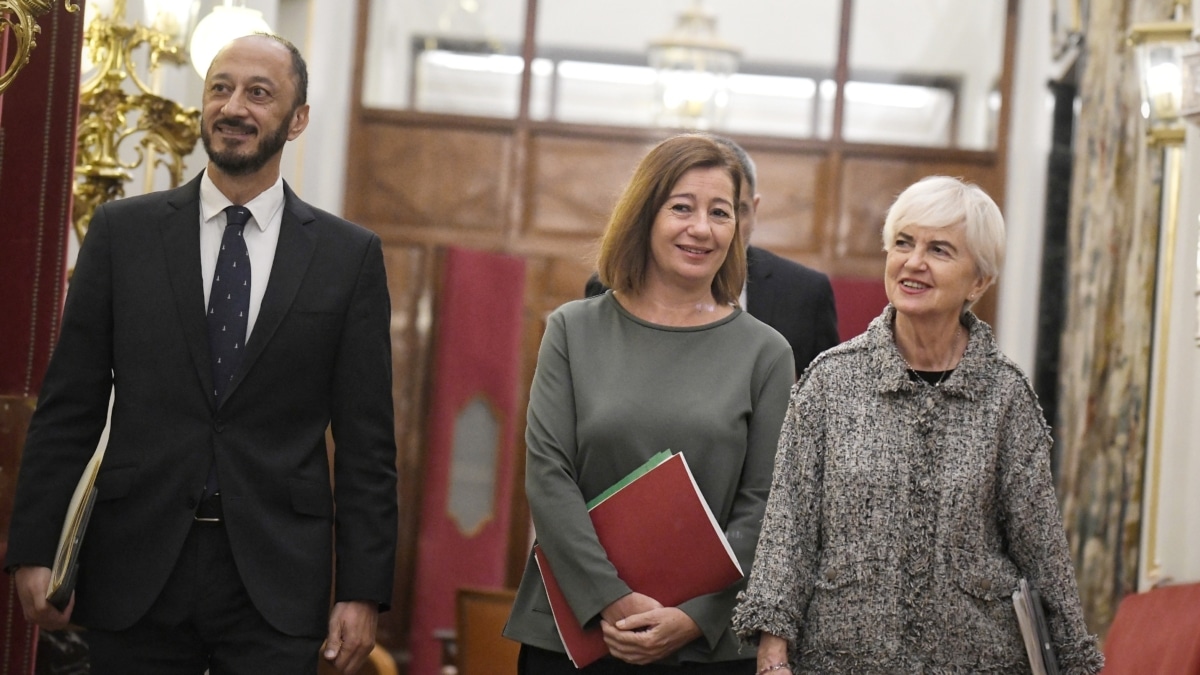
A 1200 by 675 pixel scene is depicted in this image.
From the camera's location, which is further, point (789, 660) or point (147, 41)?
point (147, 41)

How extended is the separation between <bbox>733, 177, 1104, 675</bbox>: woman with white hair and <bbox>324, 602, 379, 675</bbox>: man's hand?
0.75 metres

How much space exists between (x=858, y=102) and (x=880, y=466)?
6.73m

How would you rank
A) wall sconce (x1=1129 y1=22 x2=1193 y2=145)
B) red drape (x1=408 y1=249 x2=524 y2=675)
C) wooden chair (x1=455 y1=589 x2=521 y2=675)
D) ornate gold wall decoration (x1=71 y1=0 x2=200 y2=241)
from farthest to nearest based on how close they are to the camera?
red drape (x1=408 y1=249 x2=524 y2=675)
wooden chair (x1=455 y1=589 x2=521 y2=675)
ornate gold wall decoration (x1=71 y1=0 x2=200 y2=241)
wall sconce (x1=1129 y1=22 x2=1193 y2=145)

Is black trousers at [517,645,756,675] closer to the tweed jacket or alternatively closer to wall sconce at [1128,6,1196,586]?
the tweed jacket

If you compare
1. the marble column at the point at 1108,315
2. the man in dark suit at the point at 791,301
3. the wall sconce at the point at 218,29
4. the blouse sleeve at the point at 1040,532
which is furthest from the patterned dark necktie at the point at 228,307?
the marble column at the point at 1108,315

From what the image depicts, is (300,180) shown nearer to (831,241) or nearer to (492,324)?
(492,324)

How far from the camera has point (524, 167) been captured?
9430 millimetres

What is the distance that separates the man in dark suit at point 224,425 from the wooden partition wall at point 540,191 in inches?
237

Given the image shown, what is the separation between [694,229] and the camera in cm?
335

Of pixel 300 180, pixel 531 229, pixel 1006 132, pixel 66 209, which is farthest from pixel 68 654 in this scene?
pixel 1006 132

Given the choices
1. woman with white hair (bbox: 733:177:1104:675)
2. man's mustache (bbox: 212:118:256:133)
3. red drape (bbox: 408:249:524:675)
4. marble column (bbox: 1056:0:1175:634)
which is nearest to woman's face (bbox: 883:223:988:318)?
woman with white hair (bbox: 733:177:1104:675)

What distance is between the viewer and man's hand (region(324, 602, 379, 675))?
3.18 meters

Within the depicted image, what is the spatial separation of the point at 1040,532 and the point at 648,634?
0.76m

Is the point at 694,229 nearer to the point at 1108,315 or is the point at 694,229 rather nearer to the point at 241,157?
the point at 241,157
